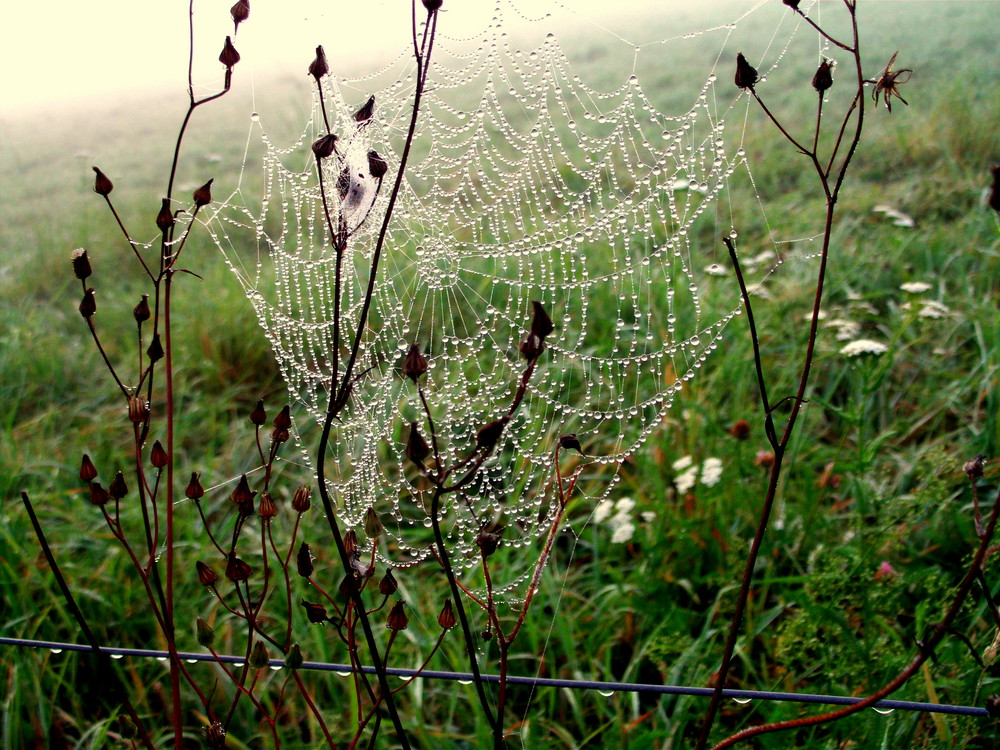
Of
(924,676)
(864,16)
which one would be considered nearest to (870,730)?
(924,676)

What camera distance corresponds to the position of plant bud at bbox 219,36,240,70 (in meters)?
0.63

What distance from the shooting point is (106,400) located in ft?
9.64

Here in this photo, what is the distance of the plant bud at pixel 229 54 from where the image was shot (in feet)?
2.06

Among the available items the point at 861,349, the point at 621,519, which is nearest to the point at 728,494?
the point at 621,519

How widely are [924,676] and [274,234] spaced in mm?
3410

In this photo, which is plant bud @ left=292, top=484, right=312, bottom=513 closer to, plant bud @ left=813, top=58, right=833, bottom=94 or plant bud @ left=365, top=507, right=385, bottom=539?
plant bud @ left=365, top=507, right=385, bottom=539

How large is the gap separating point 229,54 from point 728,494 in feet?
4.94

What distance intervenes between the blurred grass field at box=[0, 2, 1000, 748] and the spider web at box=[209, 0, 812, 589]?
0.17 m

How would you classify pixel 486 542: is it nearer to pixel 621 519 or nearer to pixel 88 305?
pixel 88 305

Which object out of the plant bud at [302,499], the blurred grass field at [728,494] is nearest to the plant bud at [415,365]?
the plant bud at [302,499]

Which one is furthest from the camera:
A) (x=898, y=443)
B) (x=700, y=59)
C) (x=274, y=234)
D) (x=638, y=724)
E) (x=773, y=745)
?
(x=700, y=59)

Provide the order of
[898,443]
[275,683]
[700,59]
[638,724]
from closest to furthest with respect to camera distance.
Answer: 1. [638,724]
2. [275,683]
3. [898,443]
4. [700,59]

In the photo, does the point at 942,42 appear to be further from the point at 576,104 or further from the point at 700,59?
the point at 576,104

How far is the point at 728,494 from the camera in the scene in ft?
Result: 6.05
